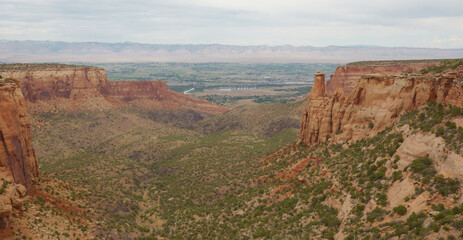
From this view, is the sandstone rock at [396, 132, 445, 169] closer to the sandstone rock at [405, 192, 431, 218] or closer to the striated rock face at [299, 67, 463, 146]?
the sandstone rock at [405, 192, 431, 218]

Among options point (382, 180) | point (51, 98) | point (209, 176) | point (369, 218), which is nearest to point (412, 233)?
point (369, 218)

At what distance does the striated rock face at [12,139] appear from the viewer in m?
29.7

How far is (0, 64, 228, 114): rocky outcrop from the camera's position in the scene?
90.2 metres

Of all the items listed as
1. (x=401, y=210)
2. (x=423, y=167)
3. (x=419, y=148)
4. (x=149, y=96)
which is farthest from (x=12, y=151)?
(x=149, y=96)

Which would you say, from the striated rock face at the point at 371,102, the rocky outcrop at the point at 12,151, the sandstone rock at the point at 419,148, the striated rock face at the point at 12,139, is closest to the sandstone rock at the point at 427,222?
the sandstone rock at the point at 419,148

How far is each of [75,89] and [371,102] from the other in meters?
90.5

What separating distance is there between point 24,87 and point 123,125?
27.3 metres

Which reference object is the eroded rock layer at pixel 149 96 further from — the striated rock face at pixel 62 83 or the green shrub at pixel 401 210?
the green shrub at pixel 401 210

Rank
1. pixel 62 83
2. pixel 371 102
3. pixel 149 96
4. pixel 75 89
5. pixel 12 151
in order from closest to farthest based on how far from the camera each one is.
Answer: pixel 12 151, pixel 371 102, pixel 62 83, pixel 75 89, pixel 149 96

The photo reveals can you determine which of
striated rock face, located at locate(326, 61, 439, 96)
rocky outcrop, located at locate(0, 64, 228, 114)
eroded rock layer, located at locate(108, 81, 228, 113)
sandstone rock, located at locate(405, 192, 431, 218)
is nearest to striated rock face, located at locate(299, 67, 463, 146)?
sandstone rock, located at locate(405, 192, 431, 218)

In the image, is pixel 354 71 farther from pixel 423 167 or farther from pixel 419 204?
pixel 419 204

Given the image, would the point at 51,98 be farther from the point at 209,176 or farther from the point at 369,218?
the point at 369,218

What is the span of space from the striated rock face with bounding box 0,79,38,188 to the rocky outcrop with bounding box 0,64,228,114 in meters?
51.9

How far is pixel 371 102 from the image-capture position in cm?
3688
